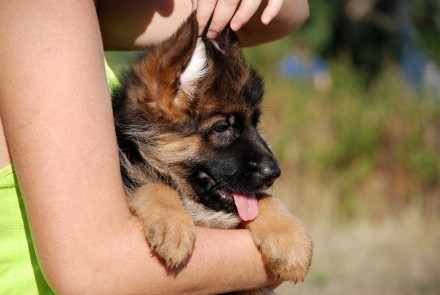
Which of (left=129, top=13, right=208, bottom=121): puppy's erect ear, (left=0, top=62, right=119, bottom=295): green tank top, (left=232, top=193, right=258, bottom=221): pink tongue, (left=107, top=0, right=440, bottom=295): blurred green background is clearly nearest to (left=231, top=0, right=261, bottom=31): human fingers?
(left=129, top=13, right=208, bottom=121): puppy's erect ear

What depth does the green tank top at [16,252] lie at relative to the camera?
2355 millimetres

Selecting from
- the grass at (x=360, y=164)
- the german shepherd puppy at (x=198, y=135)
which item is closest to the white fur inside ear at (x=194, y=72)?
the german shepherd puppy at (x=198, y=135)

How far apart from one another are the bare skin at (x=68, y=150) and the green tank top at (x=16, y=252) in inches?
11.8

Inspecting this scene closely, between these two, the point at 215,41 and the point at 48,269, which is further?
Answer: the point at 215,41

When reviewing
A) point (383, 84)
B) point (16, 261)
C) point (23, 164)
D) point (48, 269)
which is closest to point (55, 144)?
point (23, 164)

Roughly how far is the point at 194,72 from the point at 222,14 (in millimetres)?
288

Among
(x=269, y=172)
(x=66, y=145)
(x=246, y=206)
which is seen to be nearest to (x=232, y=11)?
(x=269, y=172)

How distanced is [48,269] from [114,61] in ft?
26.0

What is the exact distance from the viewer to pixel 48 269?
2076mm

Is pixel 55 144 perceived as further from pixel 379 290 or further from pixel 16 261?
pixel 379 290

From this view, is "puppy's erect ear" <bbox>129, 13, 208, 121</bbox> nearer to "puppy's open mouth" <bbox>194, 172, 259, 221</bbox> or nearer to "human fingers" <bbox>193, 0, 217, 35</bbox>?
"human fingers" <bbox>193, 0, 217, 35</bbox>

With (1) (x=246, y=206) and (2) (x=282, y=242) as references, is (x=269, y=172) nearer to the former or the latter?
(1) (x=246, y=206)

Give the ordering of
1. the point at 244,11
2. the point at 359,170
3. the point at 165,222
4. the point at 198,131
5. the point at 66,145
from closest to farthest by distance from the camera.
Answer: the point at 66,145
the point at 165,222
the point at 244,11
the point at 198,131
the point at 359,170

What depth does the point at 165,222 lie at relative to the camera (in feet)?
8.09
